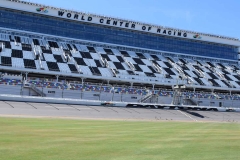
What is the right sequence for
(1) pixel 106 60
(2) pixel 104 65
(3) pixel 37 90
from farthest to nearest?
(1) pixel 106 60
(2) pixel 104 65
(3) pixel 37 90

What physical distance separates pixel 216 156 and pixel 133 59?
172 ft

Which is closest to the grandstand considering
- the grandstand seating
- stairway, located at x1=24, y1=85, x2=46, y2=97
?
the grandstand seating

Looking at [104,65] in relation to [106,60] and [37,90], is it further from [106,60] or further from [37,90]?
[37,90]

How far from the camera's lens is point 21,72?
151ft

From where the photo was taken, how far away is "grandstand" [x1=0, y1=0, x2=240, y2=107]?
4581cm

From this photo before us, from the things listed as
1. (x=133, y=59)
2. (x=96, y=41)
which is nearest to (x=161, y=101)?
(x=133, y=59)

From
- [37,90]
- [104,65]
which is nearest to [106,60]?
[104,65]

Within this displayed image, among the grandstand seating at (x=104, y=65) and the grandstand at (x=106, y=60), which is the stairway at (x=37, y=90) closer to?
the grandstand at (x=106, y=60)

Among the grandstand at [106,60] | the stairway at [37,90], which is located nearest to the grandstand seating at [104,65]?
the grandstand at [106,60]

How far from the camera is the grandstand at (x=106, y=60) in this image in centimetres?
4581

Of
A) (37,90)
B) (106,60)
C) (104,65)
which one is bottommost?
(37,90)

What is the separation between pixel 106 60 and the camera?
183 ft

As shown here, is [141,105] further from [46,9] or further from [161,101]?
[46,9]

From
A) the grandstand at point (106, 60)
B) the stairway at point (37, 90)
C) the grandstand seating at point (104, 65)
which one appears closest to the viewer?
the stairway at point (37, 90)
